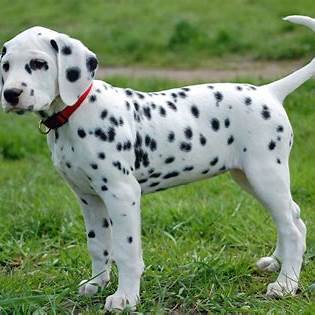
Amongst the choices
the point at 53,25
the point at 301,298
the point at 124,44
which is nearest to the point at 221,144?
the point at 301,298

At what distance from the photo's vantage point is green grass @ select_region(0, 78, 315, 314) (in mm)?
4934

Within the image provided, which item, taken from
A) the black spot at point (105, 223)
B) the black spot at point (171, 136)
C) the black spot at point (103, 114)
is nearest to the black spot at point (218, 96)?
the black spot at point (171, 136)

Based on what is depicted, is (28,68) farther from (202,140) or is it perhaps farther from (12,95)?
(202,140)

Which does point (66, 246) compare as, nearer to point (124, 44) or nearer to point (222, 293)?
point (222, 293)

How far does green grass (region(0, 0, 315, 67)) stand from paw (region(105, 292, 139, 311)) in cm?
750

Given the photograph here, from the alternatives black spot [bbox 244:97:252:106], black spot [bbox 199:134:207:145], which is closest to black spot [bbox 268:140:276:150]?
black spot [bbox 244:97:252:106]

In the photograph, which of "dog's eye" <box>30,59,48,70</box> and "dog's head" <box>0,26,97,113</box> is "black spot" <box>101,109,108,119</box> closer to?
"dog's head" <box>0,26,97,113</box>

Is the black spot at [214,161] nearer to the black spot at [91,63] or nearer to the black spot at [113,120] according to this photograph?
the black spot at [113,120]

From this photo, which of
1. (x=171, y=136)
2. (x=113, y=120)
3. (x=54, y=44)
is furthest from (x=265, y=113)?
(x=54, y=44)

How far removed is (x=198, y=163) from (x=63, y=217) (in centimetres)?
189

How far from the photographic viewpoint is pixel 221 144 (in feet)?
16.4

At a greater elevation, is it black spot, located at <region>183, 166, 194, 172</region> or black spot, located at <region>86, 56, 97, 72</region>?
black spot, located at <region>86, 56, 97, 72</region>

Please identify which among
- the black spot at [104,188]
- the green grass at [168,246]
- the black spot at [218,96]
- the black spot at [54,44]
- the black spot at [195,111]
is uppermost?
the black spot at [54,44]

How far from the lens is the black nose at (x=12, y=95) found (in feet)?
14.2
